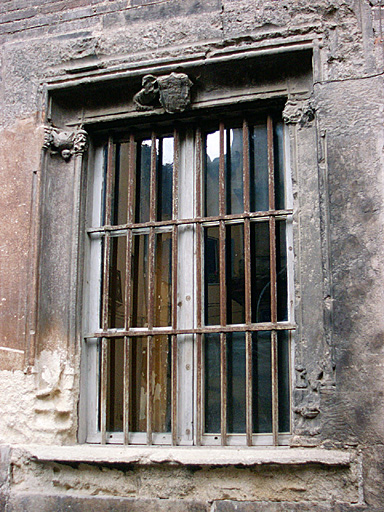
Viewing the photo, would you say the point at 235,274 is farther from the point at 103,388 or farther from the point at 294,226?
the point at 103,388

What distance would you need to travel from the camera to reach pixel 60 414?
3760 mm

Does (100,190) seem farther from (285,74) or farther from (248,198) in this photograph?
(285,74)

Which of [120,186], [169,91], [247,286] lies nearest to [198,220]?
[247,286]

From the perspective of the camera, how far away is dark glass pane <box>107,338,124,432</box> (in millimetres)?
3797

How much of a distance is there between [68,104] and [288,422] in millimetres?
2398

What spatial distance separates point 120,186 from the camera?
409 centimetres

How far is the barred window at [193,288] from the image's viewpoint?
11.8ft

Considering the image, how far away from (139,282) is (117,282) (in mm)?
148

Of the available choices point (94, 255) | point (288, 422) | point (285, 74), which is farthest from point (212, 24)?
point (288, 422)

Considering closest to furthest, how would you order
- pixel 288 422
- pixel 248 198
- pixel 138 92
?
pixel 288 422 < pixel 248 198 < pixel 138 92

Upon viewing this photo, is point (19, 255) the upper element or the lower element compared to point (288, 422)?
upper

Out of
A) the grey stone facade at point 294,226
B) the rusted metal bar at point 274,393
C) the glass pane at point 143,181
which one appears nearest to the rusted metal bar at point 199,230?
the grey stone facade at point 294,226

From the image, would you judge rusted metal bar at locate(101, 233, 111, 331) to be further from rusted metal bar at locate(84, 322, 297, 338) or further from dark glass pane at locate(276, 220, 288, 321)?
dark glass pane at locate(276, 220, 288, 321)

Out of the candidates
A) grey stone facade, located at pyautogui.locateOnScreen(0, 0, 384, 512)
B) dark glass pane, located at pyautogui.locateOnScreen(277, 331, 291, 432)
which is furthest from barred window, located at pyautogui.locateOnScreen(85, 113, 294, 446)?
grey stone facade, located at pyautogui.locateOnScreen(0, 0, 384, 512)
